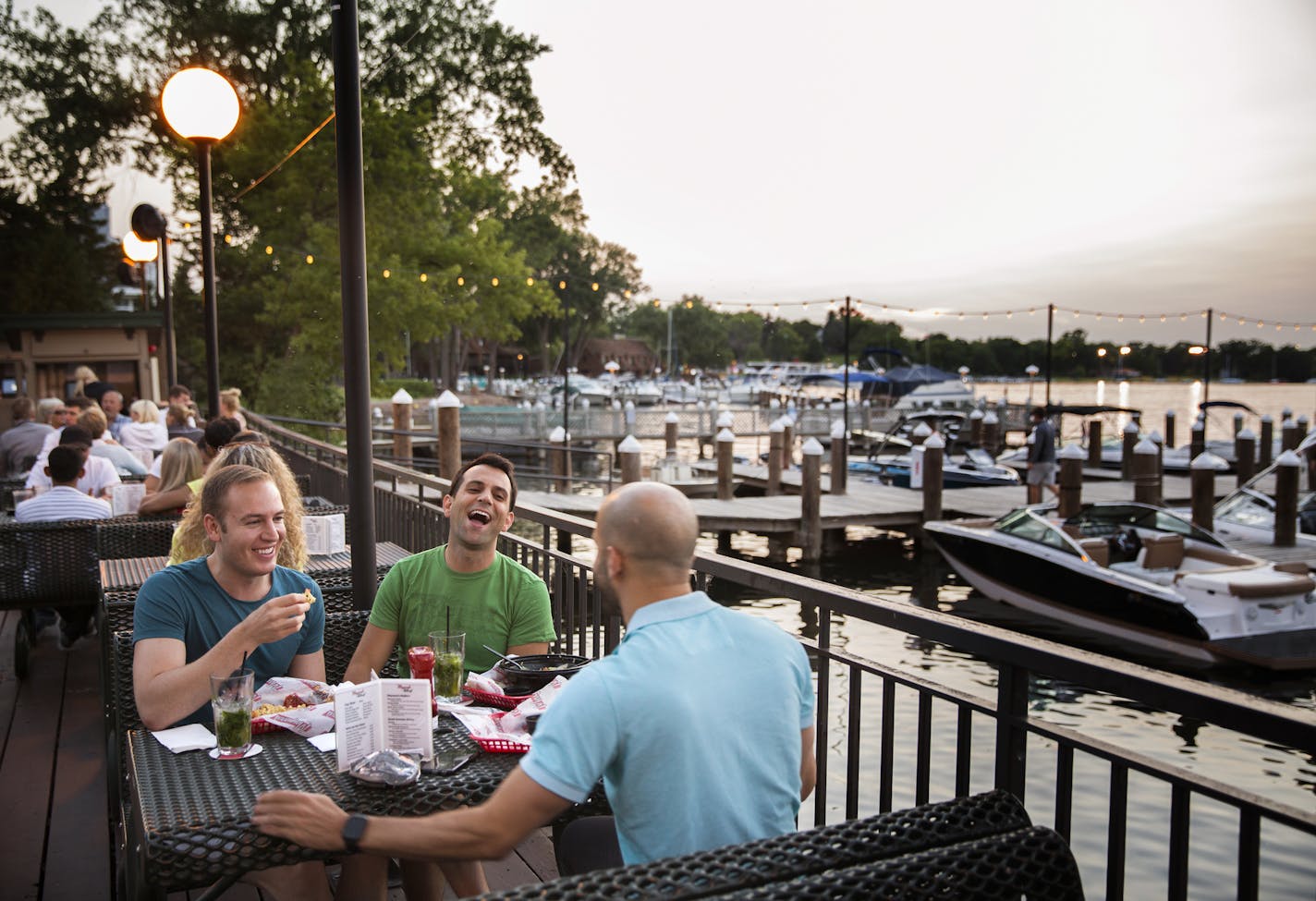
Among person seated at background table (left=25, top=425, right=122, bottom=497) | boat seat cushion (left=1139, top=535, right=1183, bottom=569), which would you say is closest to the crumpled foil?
person seated at background table (left=25, top=425, right=122, bottom=497)

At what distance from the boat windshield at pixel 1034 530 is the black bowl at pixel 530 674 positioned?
36.9 ft

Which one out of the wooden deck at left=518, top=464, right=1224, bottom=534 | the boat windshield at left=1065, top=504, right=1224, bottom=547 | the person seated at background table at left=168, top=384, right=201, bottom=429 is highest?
the person seated at background table at left=168, top=384, right=201, bottom=429

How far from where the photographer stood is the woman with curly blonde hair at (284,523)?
135 inches

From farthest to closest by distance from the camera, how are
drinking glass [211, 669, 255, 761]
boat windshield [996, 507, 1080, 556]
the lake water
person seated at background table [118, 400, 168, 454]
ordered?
boat windshield [996, 507, 1080, 556]
person seated at background table [118, 400, 168, 454]
the lake water
drinking glass [211, 669, 255, 761]

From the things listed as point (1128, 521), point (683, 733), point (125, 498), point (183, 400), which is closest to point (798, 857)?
point (683, 733)

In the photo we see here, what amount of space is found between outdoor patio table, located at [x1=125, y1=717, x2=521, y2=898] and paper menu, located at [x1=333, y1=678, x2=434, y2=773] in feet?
0.24

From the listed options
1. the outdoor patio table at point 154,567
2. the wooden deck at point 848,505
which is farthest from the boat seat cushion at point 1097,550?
the outdoor patio table at point 154,567

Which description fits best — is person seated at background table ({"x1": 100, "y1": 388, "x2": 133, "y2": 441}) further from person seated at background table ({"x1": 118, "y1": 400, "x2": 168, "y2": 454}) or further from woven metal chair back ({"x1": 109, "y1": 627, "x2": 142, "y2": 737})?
woven metal chair back ({"x1": 109, "y1": 627, "x2": 142, "y2": 737})

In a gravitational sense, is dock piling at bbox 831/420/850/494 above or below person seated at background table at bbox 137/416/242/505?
below

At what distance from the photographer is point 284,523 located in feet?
11.8

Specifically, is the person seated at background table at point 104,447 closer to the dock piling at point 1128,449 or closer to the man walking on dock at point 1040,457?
the man walking on dock at point 1040,457

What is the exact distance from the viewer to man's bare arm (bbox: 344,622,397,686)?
3242 mm

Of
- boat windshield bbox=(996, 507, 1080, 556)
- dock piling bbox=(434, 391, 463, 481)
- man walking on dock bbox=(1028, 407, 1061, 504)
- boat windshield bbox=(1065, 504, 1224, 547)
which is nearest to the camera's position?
boat windshield bbox=(1065, 504, 1224, 547)

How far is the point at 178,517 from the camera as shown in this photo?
18.9 feet
